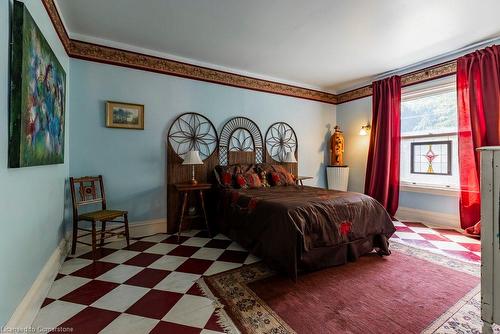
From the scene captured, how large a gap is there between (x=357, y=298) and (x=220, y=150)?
2.75 metres

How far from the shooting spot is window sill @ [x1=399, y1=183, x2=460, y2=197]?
11.3 feet

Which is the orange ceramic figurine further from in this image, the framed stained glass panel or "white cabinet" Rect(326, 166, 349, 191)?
the framed stained glass panel

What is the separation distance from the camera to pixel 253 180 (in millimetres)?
3439

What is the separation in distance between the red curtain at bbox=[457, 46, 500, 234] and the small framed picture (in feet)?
14.6

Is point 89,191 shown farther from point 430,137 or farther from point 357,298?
point 430,137

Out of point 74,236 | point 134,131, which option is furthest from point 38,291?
point 134,131

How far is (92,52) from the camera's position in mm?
2936

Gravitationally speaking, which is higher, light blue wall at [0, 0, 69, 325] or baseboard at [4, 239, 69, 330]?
light blue wall at [0, 0, 69, 325]

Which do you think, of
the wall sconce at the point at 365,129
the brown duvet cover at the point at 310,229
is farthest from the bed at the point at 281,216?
the wall sconce at the point at 365,129

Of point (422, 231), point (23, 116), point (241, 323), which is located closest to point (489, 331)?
point (241, 323)

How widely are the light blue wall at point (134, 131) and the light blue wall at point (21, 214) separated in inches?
27.2

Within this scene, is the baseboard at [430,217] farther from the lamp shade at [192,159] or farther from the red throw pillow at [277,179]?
the lamp shade at [192,159]

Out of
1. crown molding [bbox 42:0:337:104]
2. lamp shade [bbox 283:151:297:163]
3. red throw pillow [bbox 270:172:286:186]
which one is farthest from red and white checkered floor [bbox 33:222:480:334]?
crown molding [bbox 42:0:337:104]

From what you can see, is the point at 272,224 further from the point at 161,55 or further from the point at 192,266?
the point at 161,55
